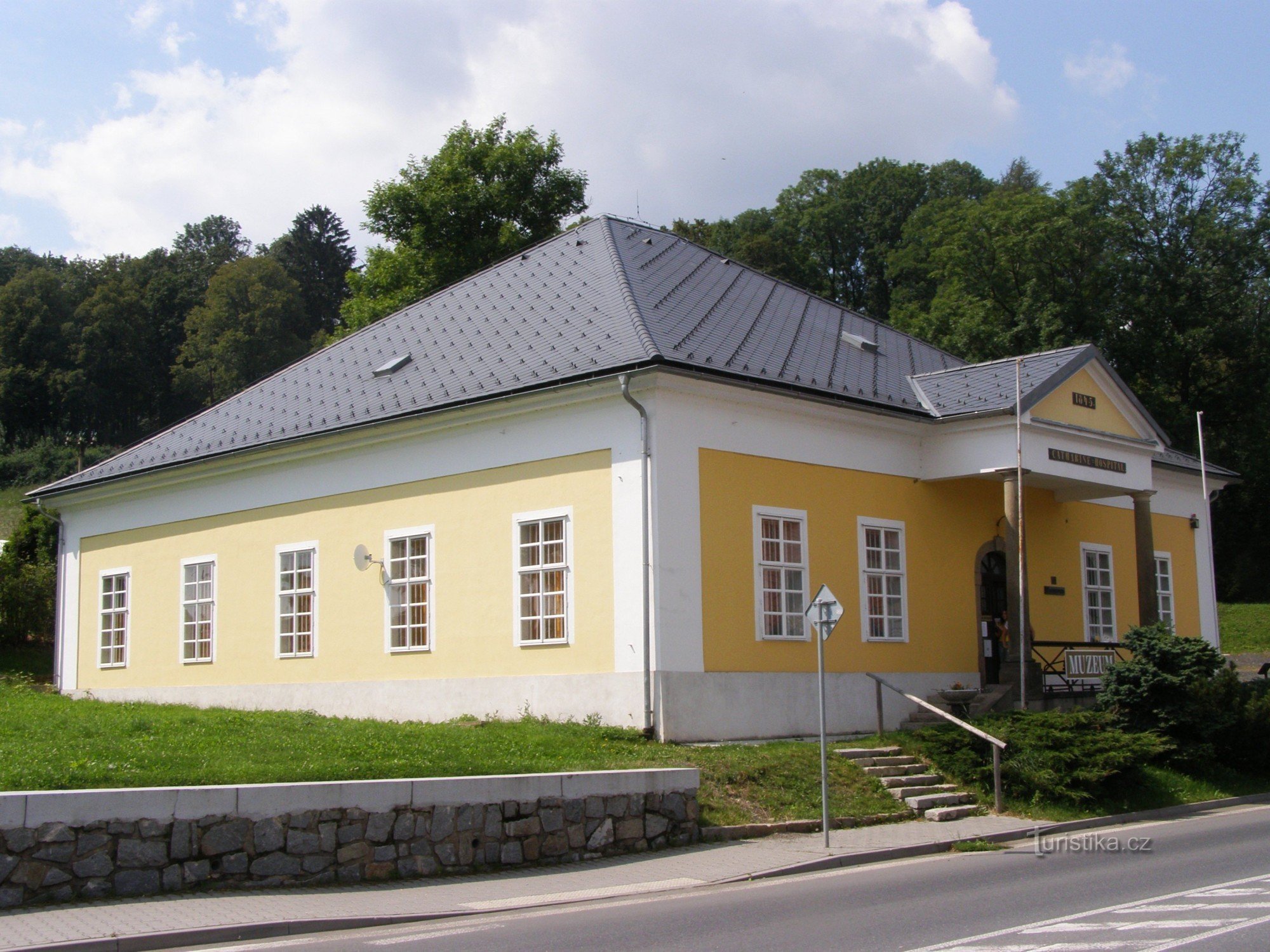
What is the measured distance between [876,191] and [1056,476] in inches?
1842

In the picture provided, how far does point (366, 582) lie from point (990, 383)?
11441 mm

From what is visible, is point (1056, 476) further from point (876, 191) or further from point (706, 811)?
point (876, 191)

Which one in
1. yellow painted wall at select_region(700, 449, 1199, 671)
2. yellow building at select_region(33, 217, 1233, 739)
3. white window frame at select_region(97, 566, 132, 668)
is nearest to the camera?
yellow building at select_region(33, 217, 1233, 739)

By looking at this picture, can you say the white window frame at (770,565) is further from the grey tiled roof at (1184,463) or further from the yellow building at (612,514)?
the grey tiled roof at (1184,463)

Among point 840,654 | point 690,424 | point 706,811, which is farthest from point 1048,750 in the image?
point 690,424

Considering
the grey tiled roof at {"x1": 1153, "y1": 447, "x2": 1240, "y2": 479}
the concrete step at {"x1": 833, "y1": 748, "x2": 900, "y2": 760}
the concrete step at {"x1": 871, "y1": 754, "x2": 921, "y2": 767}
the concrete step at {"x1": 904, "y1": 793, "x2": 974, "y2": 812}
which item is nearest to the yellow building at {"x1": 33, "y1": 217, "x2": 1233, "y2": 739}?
the grey tiled roof at {"x1": 1153, "y1": 447, "x2": 1240, "y2": 479}

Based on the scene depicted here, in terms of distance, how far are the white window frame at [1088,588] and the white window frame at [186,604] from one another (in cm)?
1711

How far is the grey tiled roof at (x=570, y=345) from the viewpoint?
20.0 m

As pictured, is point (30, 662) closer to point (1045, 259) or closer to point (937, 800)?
point (937, 800)

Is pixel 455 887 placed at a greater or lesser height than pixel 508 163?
lesser

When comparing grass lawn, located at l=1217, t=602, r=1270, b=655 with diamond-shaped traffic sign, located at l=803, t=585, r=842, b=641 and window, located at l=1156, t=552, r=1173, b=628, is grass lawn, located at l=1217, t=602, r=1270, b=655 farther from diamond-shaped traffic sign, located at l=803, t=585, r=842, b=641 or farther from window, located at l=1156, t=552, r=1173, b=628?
diamond-shaped traffic sign, located at l=803, t=585, r=842, b=641

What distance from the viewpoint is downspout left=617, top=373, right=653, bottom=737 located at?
17.6 meters

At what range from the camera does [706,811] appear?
15047mm

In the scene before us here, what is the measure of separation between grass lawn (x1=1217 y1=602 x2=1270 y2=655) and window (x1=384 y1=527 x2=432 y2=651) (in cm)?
3282
